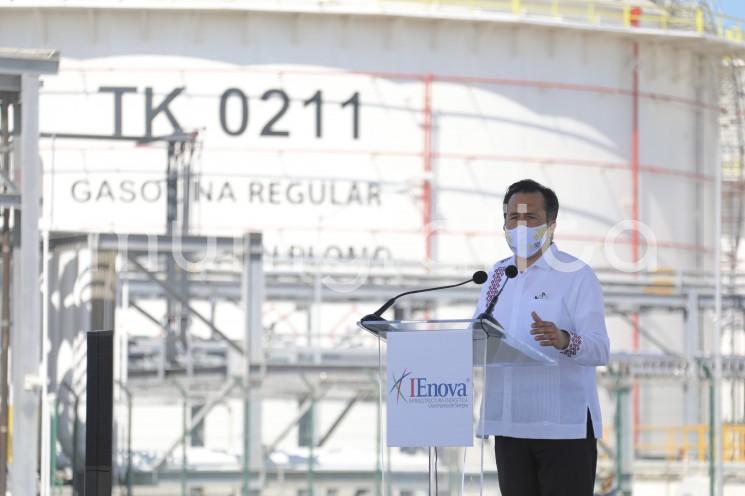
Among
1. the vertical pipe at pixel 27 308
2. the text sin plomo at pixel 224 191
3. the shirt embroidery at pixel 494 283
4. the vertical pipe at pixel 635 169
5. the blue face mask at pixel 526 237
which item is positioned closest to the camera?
the blue face mask at pixel 526 237

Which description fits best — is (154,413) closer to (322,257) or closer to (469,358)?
(322,257)

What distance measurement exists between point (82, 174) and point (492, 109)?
19.5 feet

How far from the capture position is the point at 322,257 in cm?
2247

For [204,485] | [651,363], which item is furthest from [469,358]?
[651,363]

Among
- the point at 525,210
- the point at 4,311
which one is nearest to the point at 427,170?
the point at 4,311

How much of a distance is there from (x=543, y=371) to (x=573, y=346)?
9.5 inches

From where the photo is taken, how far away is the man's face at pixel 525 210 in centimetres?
566

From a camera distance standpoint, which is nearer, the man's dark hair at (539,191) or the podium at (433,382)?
the podium at (433,382)

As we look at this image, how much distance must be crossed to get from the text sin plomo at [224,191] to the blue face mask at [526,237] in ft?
55.0

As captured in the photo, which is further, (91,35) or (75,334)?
(91,35)

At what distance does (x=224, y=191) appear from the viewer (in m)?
22.4

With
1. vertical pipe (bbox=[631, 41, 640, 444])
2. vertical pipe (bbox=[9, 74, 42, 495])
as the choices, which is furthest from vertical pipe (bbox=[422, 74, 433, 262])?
vertical pipe (bbox=[9, 74, 42, 495])

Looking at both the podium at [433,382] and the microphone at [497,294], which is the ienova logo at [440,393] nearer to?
the podium at [433,382]

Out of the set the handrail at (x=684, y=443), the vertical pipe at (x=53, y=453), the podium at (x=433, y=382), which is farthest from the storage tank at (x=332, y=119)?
the podium at (x=433, y=382)
